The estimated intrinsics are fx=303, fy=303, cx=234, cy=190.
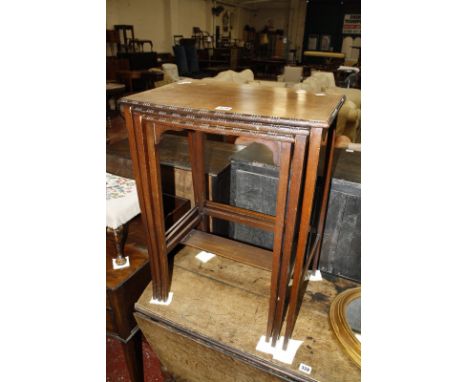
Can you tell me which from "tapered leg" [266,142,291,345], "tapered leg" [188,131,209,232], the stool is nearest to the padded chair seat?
the stool

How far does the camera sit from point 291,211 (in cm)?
96

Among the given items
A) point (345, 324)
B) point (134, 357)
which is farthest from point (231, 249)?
point (134, 357)

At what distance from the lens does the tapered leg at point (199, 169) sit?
1657mm

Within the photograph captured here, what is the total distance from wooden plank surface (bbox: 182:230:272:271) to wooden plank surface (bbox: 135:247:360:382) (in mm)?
211

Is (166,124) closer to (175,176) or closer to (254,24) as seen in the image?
(175,176)

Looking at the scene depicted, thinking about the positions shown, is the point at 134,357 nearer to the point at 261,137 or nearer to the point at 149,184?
the point at 149,184

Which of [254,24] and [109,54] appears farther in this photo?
[254,24]

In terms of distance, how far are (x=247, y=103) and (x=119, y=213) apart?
0.84 meters

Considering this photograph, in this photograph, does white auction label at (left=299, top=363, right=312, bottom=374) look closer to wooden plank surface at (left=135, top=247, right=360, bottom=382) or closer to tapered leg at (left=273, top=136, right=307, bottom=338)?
wooden plank surface at (left=135, top=247, right=360, bottom=382)

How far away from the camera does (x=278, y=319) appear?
3.88 feet

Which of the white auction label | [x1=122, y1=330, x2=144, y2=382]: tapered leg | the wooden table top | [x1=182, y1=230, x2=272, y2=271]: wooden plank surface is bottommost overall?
[x1=122, y1=330, x2=144, y2=382]: tapered leg

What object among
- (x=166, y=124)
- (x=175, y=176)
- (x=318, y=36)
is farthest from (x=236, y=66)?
(x=166, y=124)

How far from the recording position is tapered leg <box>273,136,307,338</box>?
870 millimetres

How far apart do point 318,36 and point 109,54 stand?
10082 millimetres
